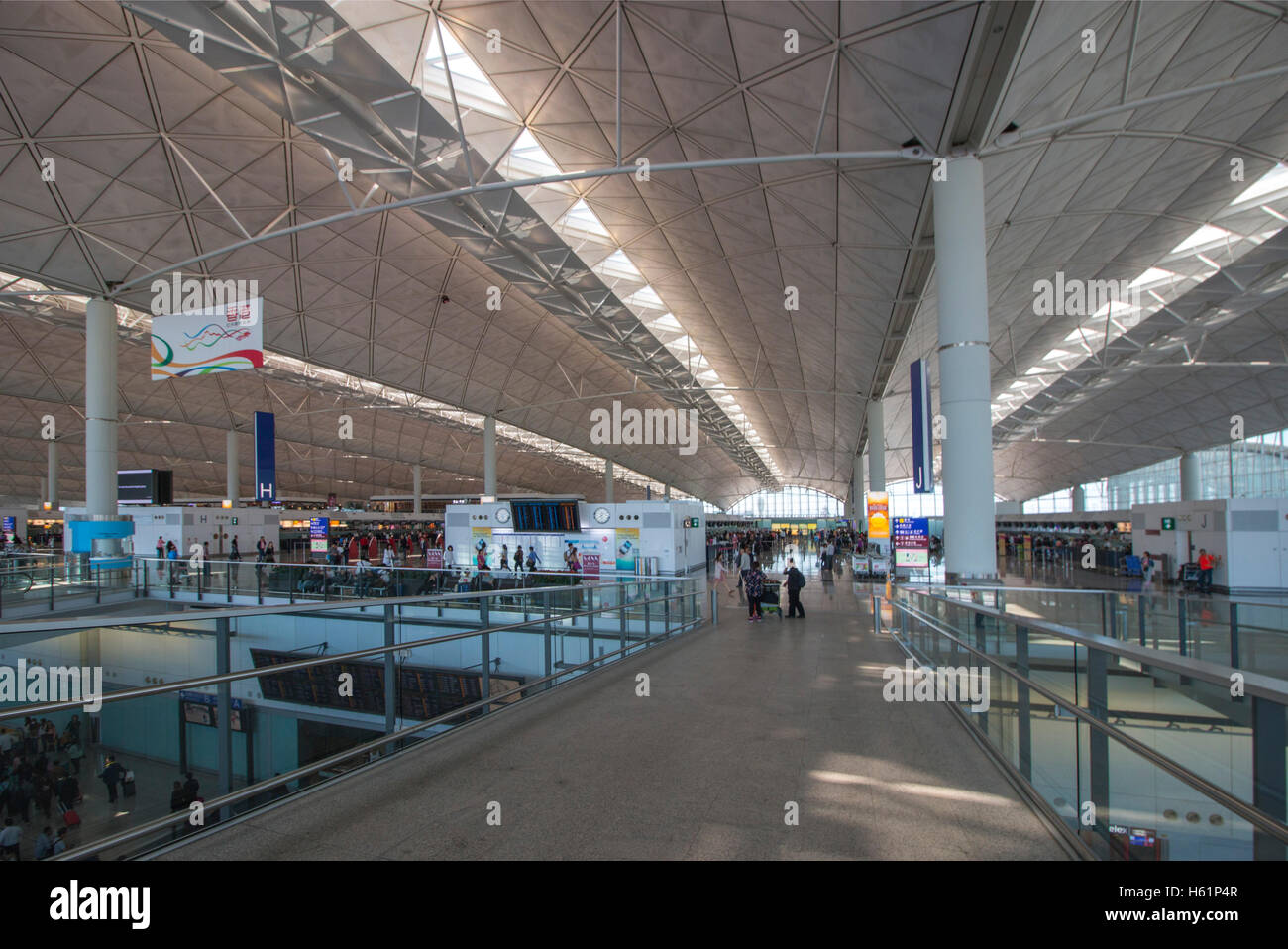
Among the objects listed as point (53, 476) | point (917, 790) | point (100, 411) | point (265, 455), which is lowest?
point (917, 790)

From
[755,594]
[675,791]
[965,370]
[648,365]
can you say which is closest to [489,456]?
[648,365]

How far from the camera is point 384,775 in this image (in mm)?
4371

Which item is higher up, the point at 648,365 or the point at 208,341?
the point at 648,365

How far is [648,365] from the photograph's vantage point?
33.5 m

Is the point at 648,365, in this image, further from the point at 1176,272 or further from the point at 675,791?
the point at 675,791

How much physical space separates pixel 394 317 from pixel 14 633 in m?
29.5

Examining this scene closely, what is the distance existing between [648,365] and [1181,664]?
31.6 m

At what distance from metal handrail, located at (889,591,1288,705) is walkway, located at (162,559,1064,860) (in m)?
1.05

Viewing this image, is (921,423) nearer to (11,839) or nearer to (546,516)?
(546,516)

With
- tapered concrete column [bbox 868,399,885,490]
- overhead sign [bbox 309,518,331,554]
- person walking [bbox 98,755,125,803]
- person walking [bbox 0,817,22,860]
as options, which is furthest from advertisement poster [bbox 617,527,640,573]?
person walking [bbox 0,817,22,860]

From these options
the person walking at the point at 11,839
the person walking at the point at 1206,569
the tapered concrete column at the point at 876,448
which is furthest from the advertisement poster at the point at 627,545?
the person walking at the point at 11,839

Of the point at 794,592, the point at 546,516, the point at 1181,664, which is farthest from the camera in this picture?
the point at 546,516

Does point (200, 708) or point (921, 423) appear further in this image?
point (921, 423)

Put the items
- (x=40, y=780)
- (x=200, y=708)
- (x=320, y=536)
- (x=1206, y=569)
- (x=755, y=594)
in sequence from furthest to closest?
(x=320, y=536) → (x=1206, y=569) → (x=755, y=594) → (x=200, y=708) → (x=40, y=780)
